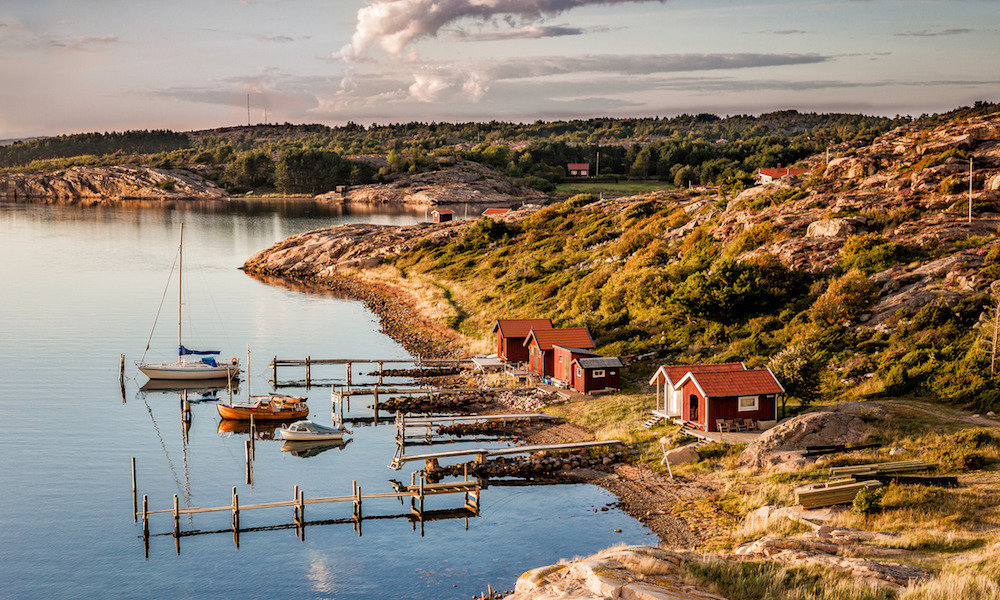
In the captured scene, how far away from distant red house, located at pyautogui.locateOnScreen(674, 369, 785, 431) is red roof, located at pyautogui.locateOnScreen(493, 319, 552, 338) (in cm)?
2219

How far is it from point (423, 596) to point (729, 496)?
15827mm

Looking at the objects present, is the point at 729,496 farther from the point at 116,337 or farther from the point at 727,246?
the point at 116,337

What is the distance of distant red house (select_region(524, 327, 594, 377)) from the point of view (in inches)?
2518

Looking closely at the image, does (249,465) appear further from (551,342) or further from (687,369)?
(687,369)

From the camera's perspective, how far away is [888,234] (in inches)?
2822

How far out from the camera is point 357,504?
42.5 meters

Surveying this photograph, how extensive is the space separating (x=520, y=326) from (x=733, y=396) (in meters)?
25.7

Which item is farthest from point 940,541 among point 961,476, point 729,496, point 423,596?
point 423,596

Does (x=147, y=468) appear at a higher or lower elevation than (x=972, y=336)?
lower

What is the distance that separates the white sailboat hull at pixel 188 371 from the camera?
74.9m

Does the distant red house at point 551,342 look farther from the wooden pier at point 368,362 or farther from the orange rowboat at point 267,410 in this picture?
the orange rowboat at point 267,410

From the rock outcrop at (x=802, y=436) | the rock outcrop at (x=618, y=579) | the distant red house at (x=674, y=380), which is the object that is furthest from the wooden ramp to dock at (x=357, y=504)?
the rock outcrop at (x=618, y=579)

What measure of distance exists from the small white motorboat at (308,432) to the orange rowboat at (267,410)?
522cm

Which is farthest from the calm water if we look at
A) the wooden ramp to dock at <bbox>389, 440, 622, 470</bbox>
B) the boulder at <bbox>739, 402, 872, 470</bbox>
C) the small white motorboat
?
the boulder at <bbox>739, 402, 872, 470</bbox>
